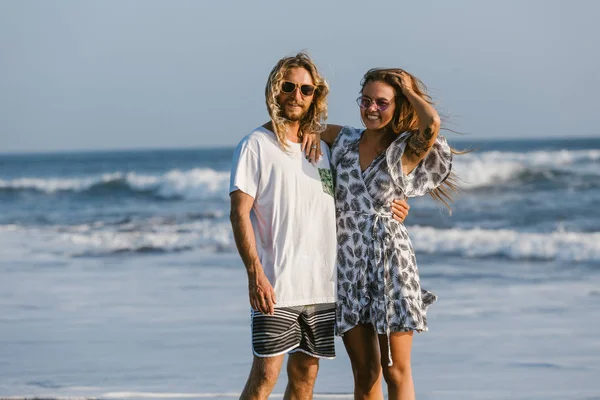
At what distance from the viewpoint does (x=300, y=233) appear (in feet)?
12.3

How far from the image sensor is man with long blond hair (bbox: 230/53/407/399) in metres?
3.72

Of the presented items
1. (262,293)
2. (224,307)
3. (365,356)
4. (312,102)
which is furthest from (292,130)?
(224,307)

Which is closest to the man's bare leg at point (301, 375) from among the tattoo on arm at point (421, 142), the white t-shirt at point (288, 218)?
the white t-shirt at point (288, 218)

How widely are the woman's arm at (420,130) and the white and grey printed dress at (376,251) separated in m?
0.04

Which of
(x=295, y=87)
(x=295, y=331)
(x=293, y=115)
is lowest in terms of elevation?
(x=295, y=331)

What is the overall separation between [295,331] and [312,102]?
1.03 meters

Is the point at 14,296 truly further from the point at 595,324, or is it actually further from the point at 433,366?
the point at 595,324

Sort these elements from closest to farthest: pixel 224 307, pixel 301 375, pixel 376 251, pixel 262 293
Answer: pixel 262 293
pixel 376 251
pixel 301 375
pixel 224 307

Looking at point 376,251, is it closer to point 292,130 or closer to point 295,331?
point 295,331

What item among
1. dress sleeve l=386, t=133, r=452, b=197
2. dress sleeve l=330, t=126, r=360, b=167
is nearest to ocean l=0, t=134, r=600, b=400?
dress sleeve l=386, t=133, r=452, b=197

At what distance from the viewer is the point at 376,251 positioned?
Result: 3799 millimetres

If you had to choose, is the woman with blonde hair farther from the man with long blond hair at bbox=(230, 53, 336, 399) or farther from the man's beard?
the man's beard

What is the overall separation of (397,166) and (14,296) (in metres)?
6.17

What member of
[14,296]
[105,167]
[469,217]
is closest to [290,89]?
[14,296]
